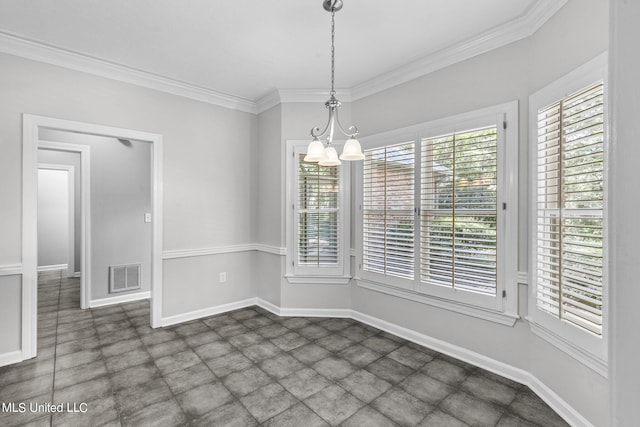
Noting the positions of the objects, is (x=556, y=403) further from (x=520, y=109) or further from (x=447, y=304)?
(x=520, y=109)

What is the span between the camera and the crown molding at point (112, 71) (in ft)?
8.86

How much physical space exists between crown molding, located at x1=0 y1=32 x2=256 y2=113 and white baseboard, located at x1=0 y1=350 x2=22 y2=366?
2545 mm

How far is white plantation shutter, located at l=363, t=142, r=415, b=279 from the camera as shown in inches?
124

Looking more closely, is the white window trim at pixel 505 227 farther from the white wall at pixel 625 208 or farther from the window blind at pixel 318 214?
the white wall at pixel 625 208

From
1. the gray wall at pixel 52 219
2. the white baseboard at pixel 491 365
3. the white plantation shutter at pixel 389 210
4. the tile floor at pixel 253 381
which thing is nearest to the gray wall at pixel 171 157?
the tile floor at pixel 253 381

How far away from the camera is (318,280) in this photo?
3.81 m

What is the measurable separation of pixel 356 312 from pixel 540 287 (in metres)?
1.97

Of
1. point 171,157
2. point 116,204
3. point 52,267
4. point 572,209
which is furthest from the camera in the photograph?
point 52,267

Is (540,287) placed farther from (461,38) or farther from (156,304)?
(156,304)

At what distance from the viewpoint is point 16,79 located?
2.71 meters

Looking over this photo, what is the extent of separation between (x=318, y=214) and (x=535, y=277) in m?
2.22

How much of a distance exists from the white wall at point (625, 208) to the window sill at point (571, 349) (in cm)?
191

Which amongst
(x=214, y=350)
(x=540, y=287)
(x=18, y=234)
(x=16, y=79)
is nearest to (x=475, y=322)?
(x=540, y=287)

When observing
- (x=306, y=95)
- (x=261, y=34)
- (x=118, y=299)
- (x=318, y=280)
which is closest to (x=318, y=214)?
(x=318, y=280)
